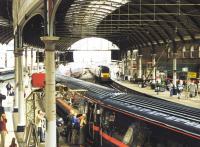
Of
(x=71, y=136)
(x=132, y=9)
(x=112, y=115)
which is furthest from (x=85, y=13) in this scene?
(x=112, y=115)

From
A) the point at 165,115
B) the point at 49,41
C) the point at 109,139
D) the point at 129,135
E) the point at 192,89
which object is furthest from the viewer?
the point at 192,89

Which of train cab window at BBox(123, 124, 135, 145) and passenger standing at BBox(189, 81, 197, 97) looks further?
passenger standing at BBox(189, 81, 197, 97)

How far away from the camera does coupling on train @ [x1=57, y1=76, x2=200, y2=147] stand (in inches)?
385

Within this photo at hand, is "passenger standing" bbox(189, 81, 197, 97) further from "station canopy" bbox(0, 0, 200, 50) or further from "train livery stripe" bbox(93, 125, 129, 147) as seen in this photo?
"train livery stripe" bbox(93, 125, 129, 147)

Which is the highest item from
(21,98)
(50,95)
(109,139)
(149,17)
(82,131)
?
(149,17)

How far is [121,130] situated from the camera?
12.8m

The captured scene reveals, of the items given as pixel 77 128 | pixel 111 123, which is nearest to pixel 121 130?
pixel 111 123

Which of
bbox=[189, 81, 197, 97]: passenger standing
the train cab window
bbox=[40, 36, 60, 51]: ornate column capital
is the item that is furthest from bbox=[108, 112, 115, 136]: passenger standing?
bbox=[189, 81, 197, 97]: passenger standing

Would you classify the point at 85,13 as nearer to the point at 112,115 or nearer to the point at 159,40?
the point at 159,40

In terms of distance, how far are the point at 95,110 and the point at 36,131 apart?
2.41 metres

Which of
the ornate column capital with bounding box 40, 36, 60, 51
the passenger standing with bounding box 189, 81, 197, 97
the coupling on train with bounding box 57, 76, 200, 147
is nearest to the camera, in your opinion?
the coupling on train with bounding box 57, 76, 200, 147

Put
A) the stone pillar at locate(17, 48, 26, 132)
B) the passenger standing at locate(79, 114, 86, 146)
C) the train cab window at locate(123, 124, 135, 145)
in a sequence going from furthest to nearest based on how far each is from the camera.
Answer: the stone pillar at locate(17, 48, 26, 132) < the passenger standing at locate(79, 114, 86, 146) < the train cab window at locate(123, 124, 135, 145)

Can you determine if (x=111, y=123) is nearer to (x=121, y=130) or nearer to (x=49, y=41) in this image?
(x=121, y=130)

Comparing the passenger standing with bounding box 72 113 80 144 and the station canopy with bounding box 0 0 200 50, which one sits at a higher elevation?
the station canopy with bounding box 0 0 200 50
